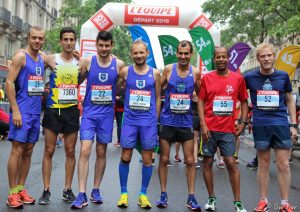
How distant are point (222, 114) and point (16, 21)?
114 ft

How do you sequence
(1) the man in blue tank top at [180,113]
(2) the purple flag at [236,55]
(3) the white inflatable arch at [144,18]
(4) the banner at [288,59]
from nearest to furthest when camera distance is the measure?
(1) the man in blue tank top at [180,113]
(2) the purple flag at [236,55]
(4) the banner at [288,59]
(3) the white inflatable arch at [144,18]

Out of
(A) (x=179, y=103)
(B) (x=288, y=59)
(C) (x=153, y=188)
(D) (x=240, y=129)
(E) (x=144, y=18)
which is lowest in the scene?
(C) (x=153, y=188)

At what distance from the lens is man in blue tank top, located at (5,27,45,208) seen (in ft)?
17.4

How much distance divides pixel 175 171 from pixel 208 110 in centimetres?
329

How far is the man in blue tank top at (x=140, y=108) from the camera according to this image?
18.1ft

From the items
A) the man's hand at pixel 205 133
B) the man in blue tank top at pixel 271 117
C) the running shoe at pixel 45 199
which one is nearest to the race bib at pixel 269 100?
the man in blue tank top at pixel 271 117

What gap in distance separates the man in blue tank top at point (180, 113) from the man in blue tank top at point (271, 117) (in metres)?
0.80

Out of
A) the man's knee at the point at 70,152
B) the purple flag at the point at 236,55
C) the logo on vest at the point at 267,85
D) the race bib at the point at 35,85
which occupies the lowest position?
the man's knee at the point at 70,152

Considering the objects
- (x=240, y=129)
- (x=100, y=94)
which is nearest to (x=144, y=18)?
(x=100, y=94)

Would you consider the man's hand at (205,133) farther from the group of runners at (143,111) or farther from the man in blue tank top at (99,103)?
the man in blue tank top at (99,103)

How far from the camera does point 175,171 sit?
8.58 metres

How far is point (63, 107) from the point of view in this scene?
18.3 feet

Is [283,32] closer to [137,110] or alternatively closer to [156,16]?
[156,16]

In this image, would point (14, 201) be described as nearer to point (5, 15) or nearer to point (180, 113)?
point (180, 113)
